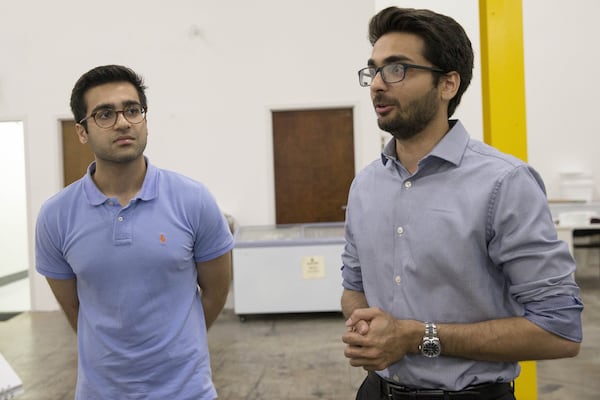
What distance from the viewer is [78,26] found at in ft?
24.4

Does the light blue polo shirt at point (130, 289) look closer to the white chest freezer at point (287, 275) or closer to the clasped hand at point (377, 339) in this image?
the clasped hand at point (377, 339)

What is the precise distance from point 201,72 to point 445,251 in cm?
662

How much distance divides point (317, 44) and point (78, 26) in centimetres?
318

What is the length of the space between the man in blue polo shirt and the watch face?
847 millimetres

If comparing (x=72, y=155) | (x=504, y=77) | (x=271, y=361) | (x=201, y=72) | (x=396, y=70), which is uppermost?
(x=201, y=72)

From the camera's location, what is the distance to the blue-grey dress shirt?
1.15m

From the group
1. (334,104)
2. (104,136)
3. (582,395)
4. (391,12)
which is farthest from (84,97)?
(334,104)

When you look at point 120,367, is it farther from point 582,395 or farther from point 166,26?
point 166,26

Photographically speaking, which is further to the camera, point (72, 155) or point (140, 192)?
point (72, 155)

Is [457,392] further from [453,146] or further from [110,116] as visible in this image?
[110,116]

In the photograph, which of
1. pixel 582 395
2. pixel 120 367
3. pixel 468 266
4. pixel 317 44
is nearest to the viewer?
pixel 468 266

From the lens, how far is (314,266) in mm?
6250

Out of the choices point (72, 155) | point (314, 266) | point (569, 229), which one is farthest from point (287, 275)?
point (569, 229)

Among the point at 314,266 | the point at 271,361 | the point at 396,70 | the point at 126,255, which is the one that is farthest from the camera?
the point at 314,266
